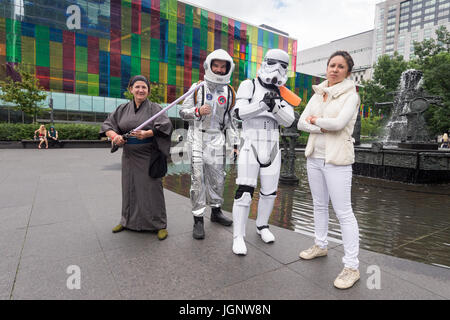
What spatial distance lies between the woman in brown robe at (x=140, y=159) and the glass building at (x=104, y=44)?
2533 centimetres

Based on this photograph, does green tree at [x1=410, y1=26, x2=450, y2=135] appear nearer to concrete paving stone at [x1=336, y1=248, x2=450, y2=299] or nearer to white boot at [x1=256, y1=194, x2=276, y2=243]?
concrete paving stone at [x1=336, y1=248, x2=450, y2=299]

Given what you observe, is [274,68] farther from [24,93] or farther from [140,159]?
[24,93]

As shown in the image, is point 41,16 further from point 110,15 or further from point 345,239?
point 345,239

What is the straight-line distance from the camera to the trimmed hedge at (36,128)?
16.7 meters

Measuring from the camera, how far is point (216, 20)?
105ft

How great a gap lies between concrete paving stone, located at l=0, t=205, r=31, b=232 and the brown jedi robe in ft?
4.87

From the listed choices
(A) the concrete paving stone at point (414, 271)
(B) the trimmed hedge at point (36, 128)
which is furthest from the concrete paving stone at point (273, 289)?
(B) the trimmed hedge at point (36, 128)

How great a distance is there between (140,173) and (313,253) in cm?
215

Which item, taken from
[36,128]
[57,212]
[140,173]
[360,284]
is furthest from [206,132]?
[36,128]

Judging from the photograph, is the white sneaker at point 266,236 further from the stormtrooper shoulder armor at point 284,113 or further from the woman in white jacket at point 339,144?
the stormtrooper shoulder armor at point 284,113

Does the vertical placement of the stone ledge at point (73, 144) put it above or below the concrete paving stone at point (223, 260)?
above

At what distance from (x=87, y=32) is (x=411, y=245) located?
1207 inches
